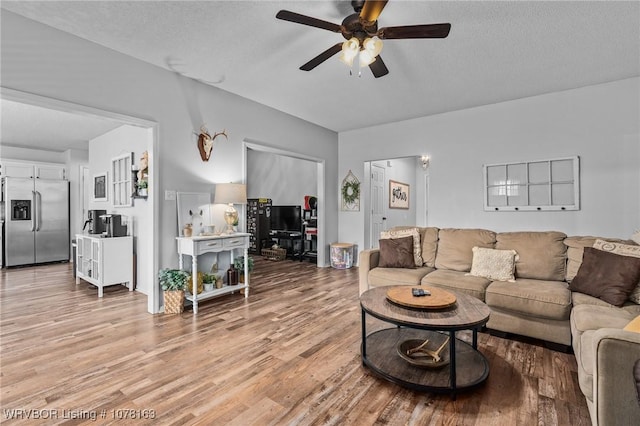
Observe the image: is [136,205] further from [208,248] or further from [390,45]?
[390,45]

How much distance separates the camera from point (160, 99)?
3.37 metres

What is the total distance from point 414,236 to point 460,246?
0.53 metres

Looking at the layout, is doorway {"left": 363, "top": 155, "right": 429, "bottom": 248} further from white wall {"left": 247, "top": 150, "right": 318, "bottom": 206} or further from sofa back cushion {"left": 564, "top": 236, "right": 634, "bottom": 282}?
sofa back cushion {"left": 564, "top": 236, "right": 634, "bottom": 282}

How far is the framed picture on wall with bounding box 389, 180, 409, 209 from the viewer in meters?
6.96

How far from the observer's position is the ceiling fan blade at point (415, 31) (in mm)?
2096

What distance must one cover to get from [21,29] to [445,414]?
4143mm

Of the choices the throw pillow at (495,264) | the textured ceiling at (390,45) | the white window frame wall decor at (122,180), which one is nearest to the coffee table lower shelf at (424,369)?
the throw pillow at (495,264)

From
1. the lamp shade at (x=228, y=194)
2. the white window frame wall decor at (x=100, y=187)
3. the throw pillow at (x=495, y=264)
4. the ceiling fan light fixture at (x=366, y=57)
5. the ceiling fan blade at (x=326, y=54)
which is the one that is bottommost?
the throw pillow at (x=495, y=264)

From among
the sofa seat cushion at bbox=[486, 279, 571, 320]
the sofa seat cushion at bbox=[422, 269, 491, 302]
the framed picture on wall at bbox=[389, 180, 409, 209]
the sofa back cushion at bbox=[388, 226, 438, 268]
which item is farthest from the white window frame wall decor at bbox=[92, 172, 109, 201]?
the sofa seat cushion at bbox=[486, 279, 571, 320]

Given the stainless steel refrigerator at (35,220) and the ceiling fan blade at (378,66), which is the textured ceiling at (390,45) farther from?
the stainless steel refrigerator at (35,220)

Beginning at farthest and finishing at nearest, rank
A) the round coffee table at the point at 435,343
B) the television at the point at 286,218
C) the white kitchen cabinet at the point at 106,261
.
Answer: the television at the point at 286,218 < the white kitchen cabinet at the point at 106,261 < the round coffee table at the point at 435,343

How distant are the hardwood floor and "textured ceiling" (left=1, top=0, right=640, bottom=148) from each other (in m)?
2.70

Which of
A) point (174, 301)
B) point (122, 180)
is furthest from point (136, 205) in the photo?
point (174, 301)

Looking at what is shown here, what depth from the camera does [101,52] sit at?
2.89 meters
